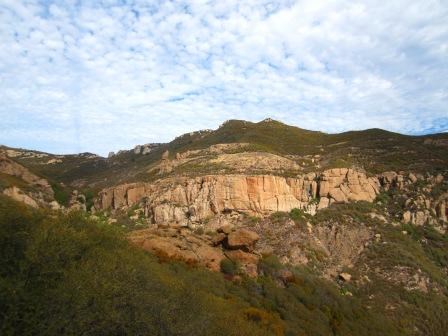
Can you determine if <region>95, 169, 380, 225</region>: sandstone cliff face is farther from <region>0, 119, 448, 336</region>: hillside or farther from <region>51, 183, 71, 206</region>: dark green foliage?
<region>51, 183, 71, 206</region>: dark green foliage

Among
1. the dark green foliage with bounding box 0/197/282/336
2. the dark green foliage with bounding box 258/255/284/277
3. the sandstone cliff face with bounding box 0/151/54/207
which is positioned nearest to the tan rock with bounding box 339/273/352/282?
the dark green foliage with bounding box 258/255/284/277

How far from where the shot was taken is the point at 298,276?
45.1 metres

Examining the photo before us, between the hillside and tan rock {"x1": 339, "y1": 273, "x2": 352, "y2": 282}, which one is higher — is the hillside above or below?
above

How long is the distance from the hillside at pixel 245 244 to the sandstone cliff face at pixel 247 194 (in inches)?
7.1

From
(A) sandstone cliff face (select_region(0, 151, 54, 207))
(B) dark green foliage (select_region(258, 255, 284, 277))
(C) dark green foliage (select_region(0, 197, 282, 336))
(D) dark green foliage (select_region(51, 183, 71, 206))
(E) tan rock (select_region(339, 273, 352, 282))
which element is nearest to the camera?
(C) dark green foliage (select_region(0, 197, 282, 336))

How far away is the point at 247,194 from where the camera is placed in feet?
207

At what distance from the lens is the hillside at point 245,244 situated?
1834 centimetres

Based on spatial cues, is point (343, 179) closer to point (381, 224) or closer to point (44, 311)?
point (381, 224)

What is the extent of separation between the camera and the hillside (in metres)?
18.3

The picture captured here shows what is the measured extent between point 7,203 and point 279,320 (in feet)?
73.4

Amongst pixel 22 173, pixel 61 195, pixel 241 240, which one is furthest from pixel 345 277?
pixel 22 173

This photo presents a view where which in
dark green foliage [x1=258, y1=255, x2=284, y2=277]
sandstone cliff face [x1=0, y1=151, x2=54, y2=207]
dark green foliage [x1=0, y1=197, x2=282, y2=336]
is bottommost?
dark green foliage [x1=258, y1=255, x2=284, y2=277]

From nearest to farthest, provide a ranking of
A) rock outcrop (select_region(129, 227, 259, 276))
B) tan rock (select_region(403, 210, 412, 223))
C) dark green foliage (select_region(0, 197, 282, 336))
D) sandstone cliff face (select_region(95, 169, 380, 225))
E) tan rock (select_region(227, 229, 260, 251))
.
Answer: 1. dark green foliage (select_region(0, 197, 282, 336))
2. rock outcrop (select_region(129, 227, 259, 276))
3. tan rock (select_region(227, 229, 260, 251))
4. tan rock (select_region(403, 210, 412, 223))
5. sandstone cliff face (select_region(95, 169, 380, 225))

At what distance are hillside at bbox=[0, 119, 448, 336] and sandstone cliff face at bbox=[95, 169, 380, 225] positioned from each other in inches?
7.1
